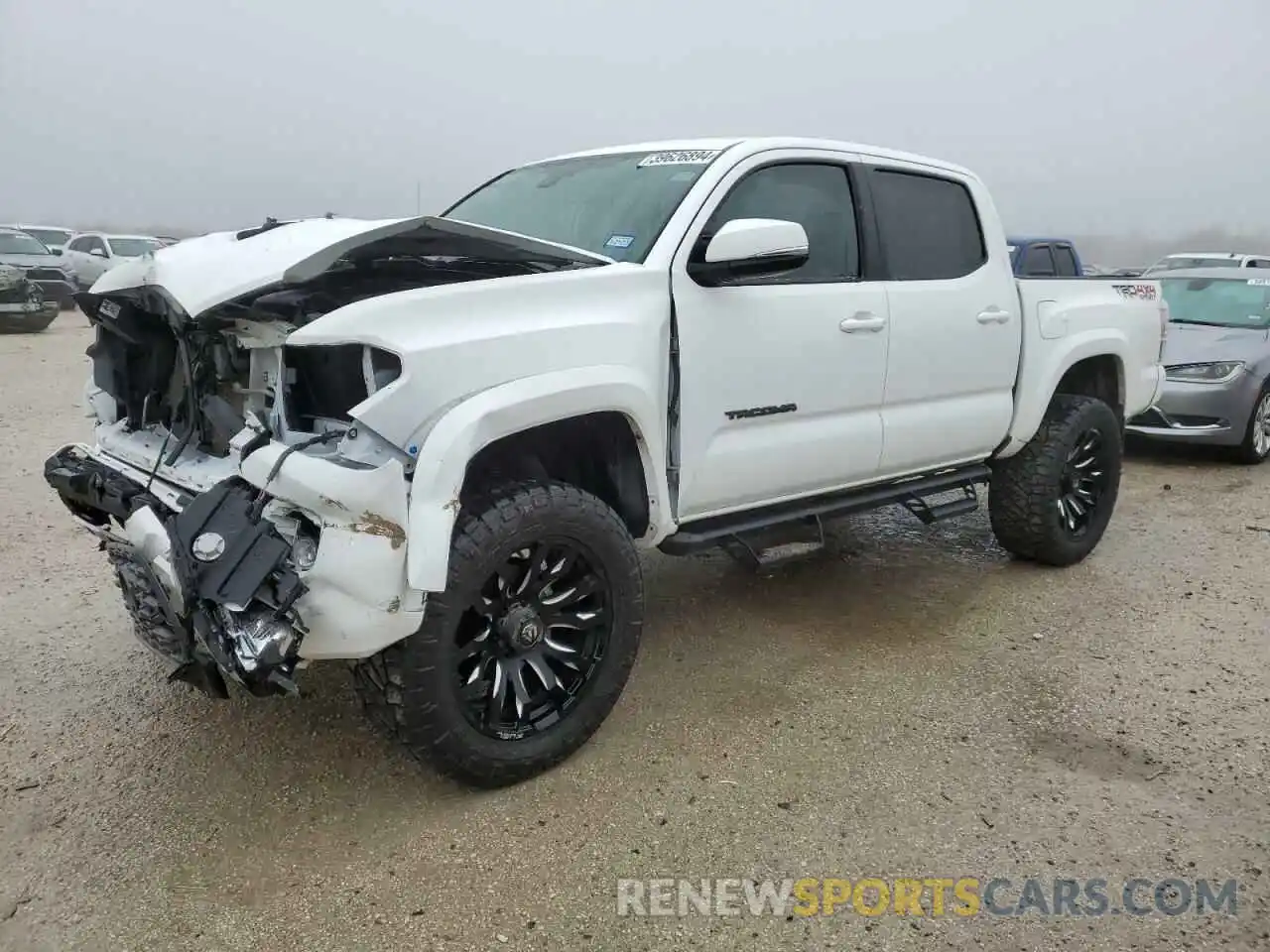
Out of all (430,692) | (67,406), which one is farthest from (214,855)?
(67,406)

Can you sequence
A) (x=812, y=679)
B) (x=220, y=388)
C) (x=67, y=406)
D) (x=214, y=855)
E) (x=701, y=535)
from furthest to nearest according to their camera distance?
(x=67, y=406)
(x=812, y=679)
(x=701, y=535)
(x=220, y=388)
(x=214, y=855)

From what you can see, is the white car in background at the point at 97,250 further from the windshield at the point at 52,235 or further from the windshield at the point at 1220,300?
the windshield at the point at 1220,300

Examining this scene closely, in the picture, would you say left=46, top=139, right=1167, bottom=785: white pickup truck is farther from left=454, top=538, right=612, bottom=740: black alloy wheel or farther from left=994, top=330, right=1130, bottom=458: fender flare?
left=994, top=330, right=1130, bottom=458: fender flare

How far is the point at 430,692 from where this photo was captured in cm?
265

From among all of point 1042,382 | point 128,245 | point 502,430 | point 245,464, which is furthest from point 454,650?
point 128,245

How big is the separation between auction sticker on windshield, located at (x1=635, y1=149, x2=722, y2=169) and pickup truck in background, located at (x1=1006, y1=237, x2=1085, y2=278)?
5581 millimetres

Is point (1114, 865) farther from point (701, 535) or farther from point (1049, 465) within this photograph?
point (1049, 465)

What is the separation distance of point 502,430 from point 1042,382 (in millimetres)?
3073

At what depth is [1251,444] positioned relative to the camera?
7773 millimetres

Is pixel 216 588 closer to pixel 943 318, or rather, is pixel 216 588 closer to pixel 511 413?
pixel 511 413

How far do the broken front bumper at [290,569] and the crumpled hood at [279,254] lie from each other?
50cm

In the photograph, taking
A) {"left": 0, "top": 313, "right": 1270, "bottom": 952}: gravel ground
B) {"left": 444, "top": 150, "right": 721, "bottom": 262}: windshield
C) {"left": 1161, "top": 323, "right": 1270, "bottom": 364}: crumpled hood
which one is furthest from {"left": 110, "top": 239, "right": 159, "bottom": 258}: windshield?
{"left": 1161, "top": 323, "right": 1270, "bottom": 364}: crumpled hood

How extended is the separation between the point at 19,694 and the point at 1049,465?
15.2 ft

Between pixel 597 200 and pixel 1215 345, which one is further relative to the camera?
pixel 1215 345
